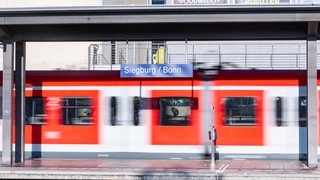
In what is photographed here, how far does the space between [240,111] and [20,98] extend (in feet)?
19.2

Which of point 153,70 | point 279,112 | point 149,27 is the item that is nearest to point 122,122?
point 153,70

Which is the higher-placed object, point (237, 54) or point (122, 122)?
point (237, 54)

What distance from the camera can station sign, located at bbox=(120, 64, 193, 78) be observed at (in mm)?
17531

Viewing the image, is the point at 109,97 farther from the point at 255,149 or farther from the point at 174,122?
the point at 255,149

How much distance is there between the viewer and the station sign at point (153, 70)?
1753cm

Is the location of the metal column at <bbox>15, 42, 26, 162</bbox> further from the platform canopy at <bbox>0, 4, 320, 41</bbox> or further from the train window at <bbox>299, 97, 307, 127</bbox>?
the train window at <bbox>299, 97, 307, 127</bbox>

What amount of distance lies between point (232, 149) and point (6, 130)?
19.6 feet

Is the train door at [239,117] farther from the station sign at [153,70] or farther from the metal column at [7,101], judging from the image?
the metal column at [7,101]

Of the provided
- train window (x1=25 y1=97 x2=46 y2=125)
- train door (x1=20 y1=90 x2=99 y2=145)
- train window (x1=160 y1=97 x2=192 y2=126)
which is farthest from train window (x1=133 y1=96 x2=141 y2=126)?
train window (x1=25 y1=97 x2=46 y2=125)

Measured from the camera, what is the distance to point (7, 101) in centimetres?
1658

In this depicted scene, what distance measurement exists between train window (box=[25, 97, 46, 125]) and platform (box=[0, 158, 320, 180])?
4.62 ft

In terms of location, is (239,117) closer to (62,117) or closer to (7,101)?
(62,117)

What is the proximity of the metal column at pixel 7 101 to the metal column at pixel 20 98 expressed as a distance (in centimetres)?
40

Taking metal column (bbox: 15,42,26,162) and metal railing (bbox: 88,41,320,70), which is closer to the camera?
metal column (bbox: 15,42,26,162)
